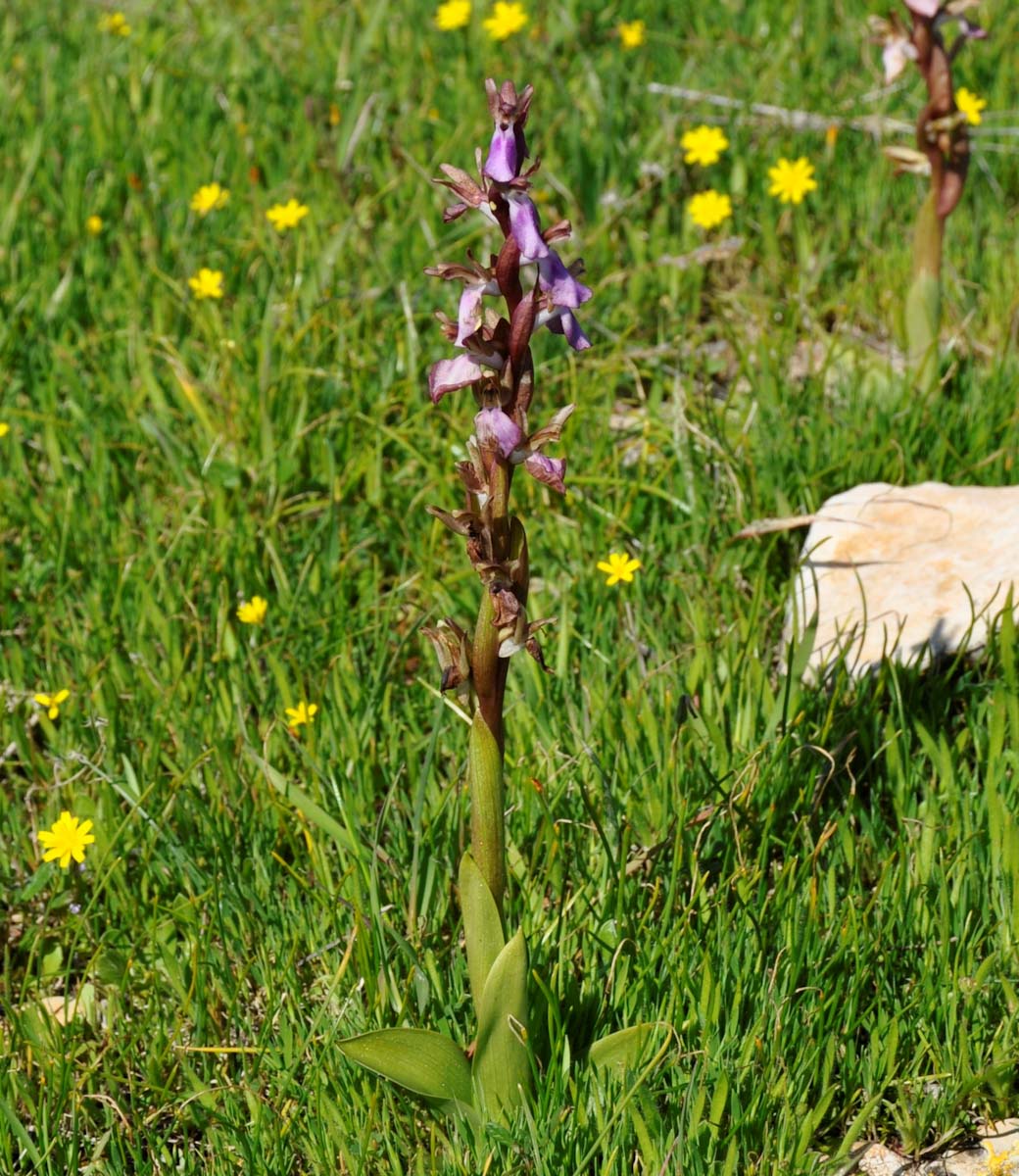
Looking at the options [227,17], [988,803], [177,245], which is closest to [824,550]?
[988,803]

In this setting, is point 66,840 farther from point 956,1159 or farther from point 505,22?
point 505,22

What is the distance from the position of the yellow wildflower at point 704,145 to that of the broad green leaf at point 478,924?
9.32ft

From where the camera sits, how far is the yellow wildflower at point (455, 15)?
4973 millimetres

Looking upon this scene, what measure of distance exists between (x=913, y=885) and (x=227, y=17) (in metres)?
4.49

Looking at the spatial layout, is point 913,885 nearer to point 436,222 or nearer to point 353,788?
point 353,788

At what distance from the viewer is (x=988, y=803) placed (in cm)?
237

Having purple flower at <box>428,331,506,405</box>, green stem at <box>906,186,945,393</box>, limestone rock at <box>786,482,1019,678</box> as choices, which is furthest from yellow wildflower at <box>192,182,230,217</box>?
purple flower at <box>428,331,506,405</box>

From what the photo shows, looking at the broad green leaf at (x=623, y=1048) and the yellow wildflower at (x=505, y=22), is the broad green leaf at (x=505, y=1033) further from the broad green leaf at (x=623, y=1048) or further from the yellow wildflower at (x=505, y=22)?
the yellow wildflower at (x=505, y=22)

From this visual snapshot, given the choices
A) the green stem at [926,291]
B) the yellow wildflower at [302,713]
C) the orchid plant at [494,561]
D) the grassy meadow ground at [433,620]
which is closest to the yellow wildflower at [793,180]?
the grassy meadow ground at [433,620]

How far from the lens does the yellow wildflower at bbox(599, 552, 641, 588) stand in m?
2.87

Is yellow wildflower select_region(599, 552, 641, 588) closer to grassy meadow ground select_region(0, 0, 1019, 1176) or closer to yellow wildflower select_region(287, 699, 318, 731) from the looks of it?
grassy meadow ground select_region(0, 0, 1019, 1176)

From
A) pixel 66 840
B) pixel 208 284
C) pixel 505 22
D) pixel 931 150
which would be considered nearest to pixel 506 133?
pixel 66 840

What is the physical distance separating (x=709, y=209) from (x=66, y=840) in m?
2.55

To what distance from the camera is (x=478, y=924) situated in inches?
77.1
